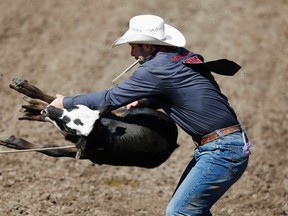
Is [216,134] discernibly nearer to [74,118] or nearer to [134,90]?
[134,90]

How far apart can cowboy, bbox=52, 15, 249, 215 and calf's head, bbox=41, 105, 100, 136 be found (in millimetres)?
53

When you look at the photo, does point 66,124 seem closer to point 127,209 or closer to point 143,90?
point 143,90

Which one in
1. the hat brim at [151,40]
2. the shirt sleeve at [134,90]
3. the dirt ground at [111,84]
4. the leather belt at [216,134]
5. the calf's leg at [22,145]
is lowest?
the dirt ground at [111,84]

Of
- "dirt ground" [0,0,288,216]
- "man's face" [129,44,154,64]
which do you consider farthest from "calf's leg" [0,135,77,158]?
"dirt ground" [0,0,288,216]

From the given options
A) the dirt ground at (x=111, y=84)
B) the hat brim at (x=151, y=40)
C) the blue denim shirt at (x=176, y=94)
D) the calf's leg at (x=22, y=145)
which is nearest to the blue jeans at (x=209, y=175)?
the blue denim shirt at (x=176, y=94)

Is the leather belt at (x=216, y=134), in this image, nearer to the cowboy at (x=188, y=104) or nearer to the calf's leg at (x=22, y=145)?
the cowboy at (x=188, y=104)

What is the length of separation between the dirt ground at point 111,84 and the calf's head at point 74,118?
1.74 metres

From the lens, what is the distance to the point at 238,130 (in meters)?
4.73

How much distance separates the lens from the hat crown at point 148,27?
15.3ft

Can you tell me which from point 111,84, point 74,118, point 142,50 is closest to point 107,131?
point 74,118

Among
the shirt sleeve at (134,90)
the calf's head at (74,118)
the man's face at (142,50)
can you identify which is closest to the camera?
the shirt sleeve at (134,90)

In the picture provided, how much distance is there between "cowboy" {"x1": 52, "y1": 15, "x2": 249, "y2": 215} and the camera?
4543 mm

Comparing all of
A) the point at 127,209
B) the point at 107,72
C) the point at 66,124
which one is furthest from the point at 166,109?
the point at 107,72

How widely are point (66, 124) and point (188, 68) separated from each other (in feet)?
2.98
